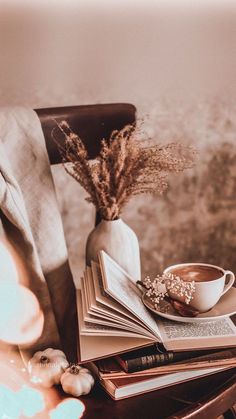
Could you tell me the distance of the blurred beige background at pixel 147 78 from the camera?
145 cm

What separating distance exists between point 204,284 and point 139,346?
0.16m

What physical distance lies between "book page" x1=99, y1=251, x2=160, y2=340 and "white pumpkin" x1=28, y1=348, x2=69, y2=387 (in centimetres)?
14

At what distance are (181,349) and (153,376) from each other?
6cm

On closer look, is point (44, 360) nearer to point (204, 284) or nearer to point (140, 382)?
point (140, 382)

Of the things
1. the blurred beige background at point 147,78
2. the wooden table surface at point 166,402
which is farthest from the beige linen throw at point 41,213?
the blurred beige background at point 147,78

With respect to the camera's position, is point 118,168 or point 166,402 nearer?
point 166,402

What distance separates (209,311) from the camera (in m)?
0.92

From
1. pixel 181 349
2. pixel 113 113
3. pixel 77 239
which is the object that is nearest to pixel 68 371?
pixel 181 349

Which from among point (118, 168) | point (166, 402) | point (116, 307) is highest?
point (118, 168)

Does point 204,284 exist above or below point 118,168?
below

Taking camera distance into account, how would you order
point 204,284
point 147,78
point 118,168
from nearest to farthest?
point 204,284 → point 118,168 → point 147,78

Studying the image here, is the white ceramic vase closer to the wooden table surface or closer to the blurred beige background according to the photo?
the wooden table surface

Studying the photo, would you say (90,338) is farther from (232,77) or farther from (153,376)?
(232,77)

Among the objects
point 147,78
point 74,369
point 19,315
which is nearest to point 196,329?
point 74,369
